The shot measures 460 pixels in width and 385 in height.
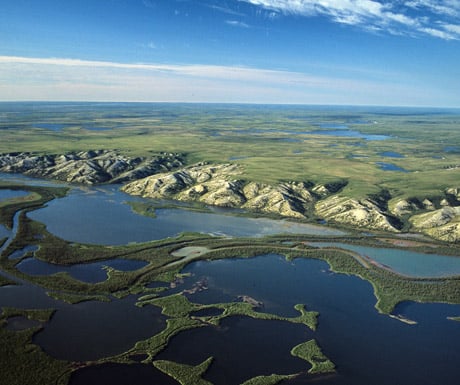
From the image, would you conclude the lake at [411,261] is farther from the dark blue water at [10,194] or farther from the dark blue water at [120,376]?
the dark blue water at [10,194]

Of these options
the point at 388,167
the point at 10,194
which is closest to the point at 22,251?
the point at 10,194

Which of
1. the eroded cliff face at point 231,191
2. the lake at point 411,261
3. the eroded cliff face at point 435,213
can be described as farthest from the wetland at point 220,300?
the eroded cliff face at point 231,191

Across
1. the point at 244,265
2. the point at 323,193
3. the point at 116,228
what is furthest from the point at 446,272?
the point at 116,228

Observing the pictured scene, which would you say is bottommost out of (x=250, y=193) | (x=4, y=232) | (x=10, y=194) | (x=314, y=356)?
(x=314, y=356)

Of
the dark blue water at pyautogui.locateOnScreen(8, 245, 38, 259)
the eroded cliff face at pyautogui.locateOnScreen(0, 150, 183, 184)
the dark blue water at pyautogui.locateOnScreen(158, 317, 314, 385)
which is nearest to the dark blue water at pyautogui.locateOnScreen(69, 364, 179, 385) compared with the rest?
the dark blue water at pyautogui.locateOnScreen(158, 317, 314, 385)

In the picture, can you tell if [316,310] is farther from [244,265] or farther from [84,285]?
[84,285]

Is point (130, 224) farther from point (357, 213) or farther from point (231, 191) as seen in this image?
point (357, 213)
